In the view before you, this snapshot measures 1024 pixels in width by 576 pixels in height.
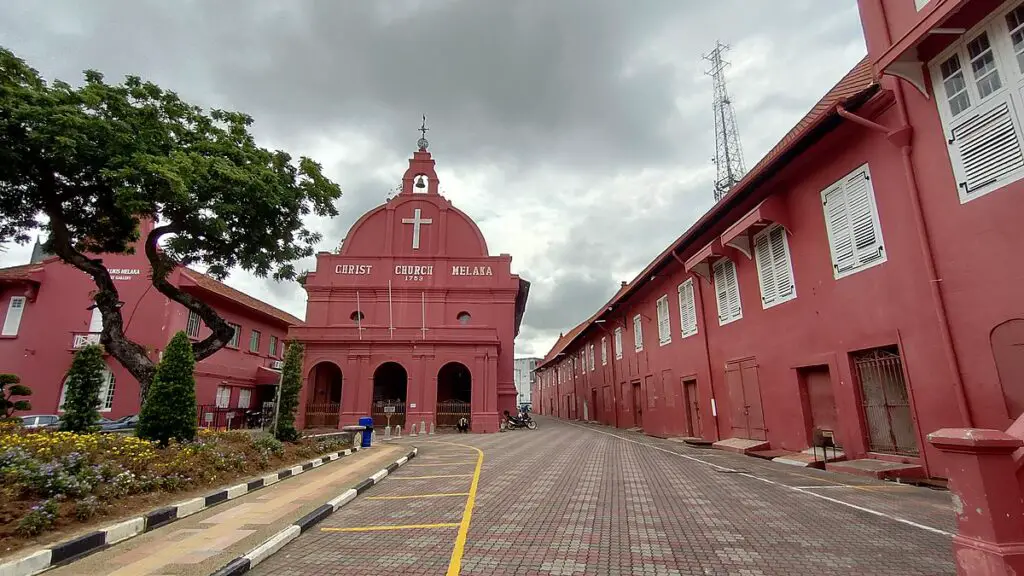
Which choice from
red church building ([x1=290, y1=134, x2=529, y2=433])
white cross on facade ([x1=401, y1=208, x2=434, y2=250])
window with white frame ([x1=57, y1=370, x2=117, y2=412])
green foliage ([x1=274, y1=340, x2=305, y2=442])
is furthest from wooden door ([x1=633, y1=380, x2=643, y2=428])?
window with white frame ([x1=57, y1=370, x2=117, y2=412])

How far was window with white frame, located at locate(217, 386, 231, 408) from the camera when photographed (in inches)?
822

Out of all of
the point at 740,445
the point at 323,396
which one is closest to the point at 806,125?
the point at 740,445

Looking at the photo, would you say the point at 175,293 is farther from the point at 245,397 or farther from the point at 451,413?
the point at 245,397

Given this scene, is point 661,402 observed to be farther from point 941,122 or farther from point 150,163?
point 150,163

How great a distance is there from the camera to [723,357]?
1347 centimetres

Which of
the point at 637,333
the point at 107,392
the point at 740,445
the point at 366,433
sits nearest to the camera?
the point at 740,445

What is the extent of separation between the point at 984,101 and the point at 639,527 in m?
7.34

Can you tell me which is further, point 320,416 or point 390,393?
point 390,393

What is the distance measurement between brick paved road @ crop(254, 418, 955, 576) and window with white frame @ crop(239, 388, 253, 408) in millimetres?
18189

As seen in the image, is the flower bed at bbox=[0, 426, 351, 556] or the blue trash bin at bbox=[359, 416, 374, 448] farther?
the blue trash bin at bbox=[359, 416, 374, 448]

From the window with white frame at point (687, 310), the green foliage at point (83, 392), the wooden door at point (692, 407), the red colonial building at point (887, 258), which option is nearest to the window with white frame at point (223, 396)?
the green foliage at point (83, 392)

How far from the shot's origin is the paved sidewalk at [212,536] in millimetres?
3953

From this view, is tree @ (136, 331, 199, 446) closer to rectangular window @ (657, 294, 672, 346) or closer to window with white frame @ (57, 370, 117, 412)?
window with white frame @ (57, 370, 117, 412)

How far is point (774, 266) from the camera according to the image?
36.8ft
